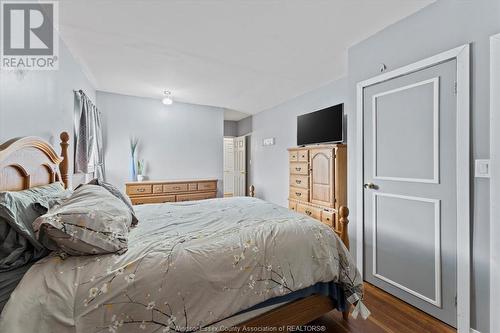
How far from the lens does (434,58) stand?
5.76ft

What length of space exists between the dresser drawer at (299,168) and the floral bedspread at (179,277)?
1945mm

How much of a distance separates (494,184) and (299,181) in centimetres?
238

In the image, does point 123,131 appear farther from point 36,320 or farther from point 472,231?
point 472,231

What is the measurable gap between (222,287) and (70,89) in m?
2.70

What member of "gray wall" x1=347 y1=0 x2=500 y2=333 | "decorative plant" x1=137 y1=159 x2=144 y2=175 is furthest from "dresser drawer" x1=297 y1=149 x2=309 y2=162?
"decorative plant" x1=137 y1=159 x2=144 y2=175

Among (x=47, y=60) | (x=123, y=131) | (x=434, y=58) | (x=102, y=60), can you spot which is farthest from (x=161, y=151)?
(x=434, y=58)

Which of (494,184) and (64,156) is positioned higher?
(64,156)

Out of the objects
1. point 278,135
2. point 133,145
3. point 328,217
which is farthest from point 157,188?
point 328,217

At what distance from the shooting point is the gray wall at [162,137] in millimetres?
4082

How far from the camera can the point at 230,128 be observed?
6.75m

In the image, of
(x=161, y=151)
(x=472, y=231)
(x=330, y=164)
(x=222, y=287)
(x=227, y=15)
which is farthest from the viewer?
(x=161, y=151)

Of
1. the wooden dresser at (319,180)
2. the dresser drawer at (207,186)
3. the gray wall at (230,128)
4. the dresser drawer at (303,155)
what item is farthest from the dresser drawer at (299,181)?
the gray wall at (230,128)

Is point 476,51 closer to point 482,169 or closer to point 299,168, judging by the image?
point 482,169

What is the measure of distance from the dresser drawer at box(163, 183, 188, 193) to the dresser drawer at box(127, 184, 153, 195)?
256mm
